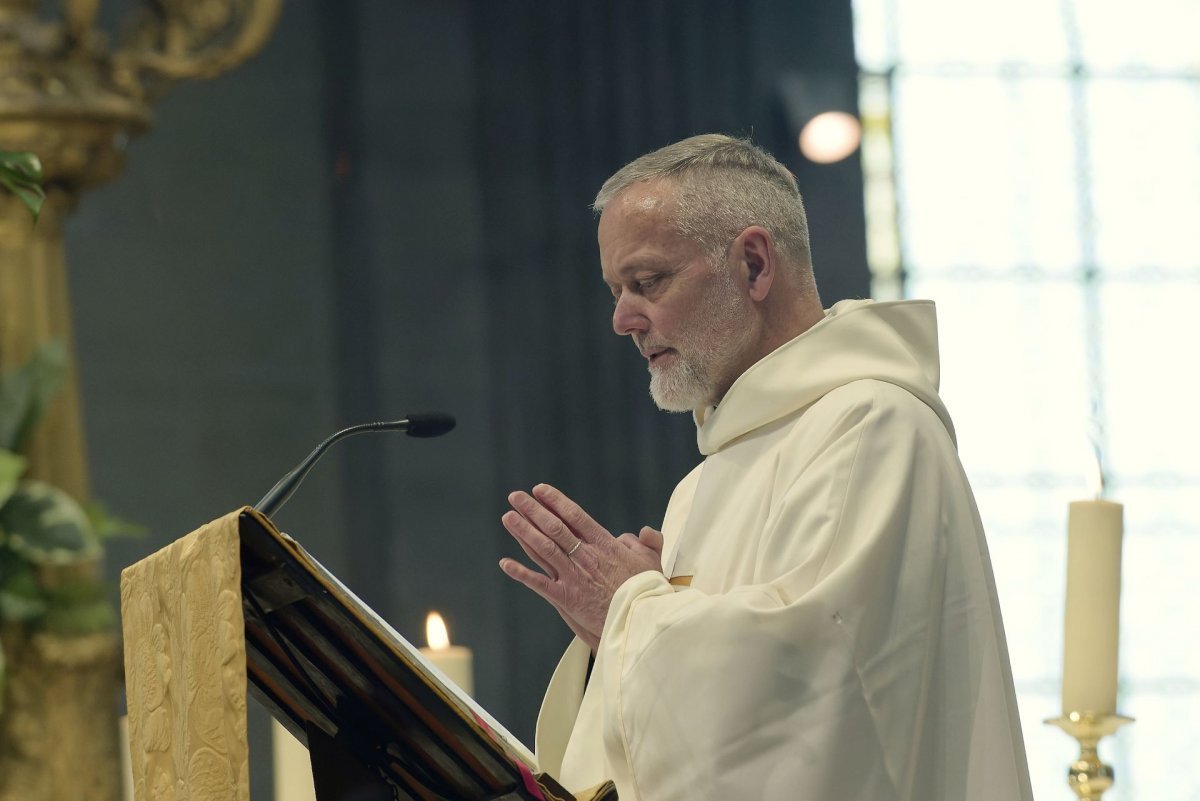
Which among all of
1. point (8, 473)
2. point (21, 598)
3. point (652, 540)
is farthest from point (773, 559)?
point (21, 598)

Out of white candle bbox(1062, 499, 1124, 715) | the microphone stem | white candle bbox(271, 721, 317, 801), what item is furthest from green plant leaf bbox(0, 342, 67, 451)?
white candle bbox(1062, 499, 1124, 715)

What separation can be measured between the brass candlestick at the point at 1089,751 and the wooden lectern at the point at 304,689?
0.93m

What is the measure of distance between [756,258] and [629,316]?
0.26 m

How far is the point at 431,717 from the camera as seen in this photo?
193cm

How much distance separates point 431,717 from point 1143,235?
5381mm

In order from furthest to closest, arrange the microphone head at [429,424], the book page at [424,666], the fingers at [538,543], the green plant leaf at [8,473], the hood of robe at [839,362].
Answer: the green plant leaf at [8,473], the microphone head at [429,424], the hood of robe at [839,362], the fingers at [538,543], the book page at [424,666]

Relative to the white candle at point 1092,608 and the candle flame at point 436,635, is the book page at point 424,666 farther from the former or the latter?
the candle flame at point 436,635

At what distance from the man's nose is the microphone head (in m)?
0.35

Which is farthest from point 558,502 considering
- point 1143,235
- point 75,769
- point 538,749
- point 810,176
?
point 1143,235

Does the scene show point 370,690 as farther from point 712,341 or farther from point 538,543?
point 712,341

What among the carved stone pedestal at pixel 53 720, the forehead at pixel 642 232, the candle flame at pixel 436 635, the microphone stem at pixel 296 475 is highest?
the forehead at pixel 642 232

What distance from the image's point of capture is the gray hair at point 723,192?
2.92 meters

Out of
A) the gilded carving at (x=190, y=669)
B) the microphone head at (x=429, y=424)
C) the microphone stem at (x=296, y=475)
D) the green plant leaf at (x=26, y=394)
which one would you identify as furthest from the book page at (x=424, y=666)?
the green plant leaf at (x=26, y=394)

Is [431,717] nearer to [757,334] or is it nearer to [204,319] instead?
[757,334]
